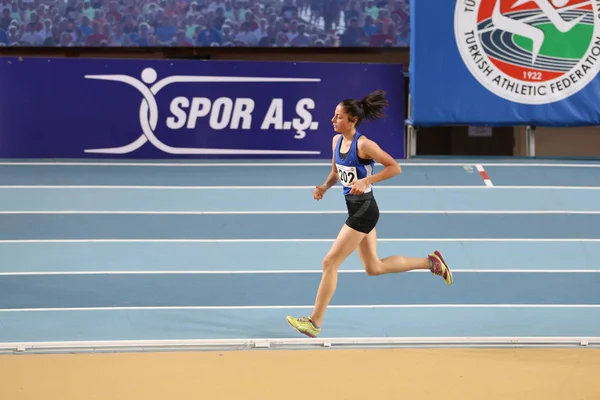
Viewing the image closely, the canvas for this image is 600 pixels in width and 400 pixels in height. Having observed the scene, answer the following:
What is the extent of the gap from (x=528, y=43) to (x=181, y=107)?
402cm

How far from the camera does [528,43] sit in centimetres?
1055

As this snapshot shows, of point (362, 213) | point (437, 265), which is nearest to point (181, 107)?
point (437, 265)

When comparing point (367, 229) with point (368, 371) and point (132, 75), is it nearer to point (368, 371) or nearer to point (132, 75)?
point (368, 371)

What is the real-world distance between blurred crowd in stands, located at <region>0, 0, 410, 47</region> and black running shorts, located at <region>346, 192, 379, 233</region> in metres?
8.38

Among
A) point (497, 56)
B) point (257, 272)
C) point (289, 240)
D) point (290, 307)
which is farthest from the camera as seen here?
point (497, 56)

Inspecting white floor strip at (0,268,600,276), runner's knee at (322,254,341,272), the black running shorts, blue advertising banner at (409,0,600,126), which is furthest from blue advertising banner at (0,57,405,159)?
runner's knee at (322,254,341,272)

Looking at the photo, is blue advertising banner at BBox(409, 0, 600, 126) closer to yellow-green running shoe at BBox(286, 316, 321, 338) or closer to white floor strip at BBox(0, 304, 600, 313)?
white floor strip at BBox(0, 304, 600, 313)

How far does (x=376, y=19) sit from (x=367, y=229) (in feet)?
28.1

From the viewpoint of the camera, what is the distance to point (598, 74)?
10609mm

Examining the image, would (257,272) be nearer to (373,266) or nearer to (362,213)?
(373,266)

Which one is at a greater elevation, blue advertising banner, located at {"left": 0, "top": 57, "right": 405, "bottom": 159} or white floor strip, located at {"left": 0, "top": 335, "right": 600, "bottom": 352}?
blue advertising banner, located at {"left": 0, "top": 57, "right": 405, "bottom": 159}

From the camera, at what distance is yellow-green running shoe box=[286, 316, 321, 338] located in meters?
6.09

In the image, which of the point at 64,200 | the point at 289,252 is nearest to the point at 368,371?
the point at 289,252

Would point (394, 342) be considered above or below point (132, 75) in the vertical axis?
below
